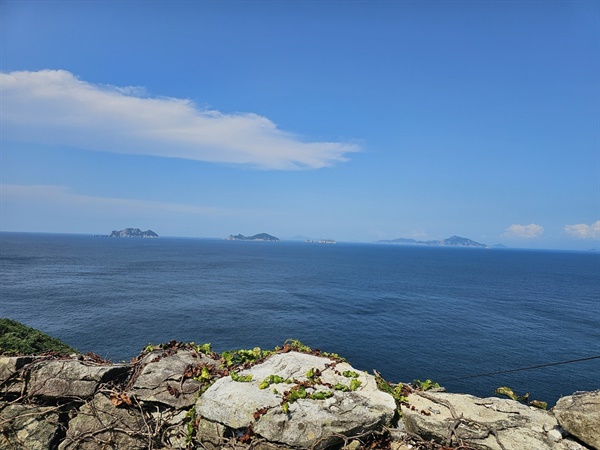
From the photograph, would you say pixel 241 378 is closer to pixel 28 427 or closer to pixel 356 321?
pixel 28 427

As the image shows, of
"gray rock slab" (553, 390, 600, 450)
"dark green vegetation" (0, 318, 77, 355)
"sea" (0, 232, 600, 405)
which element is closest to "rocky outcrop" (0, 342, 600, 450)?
"gray rock slab" (553, 390, 600, 450)

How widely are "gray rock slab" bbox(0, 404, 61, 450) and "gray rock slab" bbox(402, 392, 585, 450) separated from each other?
31.0ft

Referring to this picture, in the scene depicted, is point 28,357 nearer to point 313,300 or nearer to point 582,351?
point 582,351

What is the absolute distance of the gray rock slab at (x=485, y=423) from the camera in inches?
318

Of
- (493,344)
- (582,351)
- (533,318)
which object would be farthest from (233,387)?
(533,318)

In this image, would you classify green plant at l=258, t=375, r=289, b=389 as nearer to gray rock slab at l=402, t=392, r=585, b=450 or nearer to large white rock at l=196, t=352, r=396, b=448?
large white rock at l=196, t=352, r=396, b=448

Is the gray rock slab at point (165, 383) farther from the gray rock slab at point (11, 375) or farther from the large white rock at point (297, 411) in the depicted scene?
the gray rock slab at point (11, 375)

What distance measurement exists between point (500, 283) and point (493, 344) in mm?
80990

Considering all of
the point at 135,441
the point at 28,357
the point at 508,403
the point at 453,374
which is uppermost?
the point at 28,357

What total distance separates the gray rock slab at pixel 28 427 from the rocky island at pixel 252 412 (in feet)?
0.08

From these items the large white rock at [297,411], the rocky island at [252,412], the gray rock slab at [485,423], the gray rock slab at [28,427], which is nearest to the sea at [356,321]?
the gray rock slab at [485,423]

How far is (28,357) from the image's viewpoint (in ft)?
33.2

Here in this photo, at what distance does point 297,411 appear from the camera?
852 cm

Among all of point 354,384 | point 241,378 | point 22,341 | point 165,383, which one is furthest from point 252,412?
point 22,341
